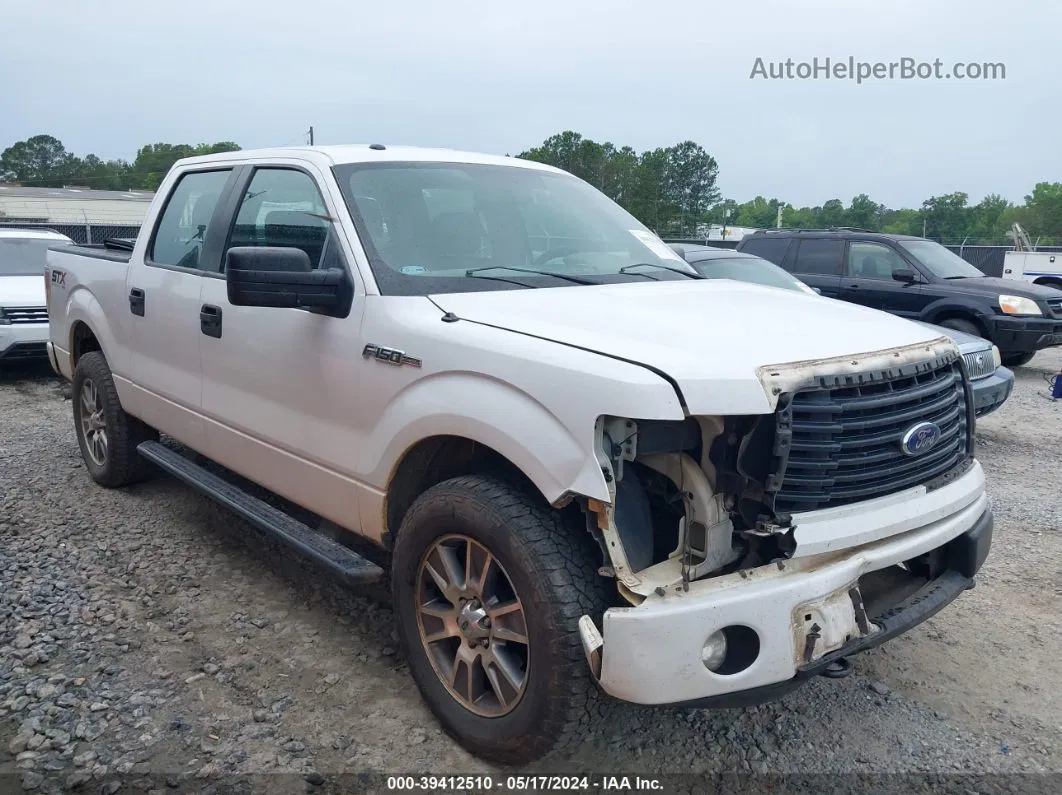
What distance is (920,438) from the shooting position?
2.72 metres

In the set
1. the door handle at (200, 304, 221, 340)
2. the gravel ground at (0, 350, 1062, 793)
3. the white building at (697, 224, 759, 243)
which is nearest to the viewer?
the gravel ground at (0, 350, 1062, 793)

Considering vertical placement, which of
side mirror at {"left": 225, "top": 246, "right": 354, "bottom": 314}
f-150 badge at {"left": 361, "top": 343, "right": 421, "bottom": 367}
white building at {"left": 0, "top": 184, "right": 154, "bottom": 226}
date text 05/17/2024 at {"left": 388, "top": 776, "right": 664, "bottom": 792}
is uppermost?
white building at {"left": 0, "top": 184, "right": 154, "bottom": 226}

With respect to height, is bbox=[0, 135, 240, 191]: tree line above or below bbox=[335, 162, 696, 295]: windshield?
above

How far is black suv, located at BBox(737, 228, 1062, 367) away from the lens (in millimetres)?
10250

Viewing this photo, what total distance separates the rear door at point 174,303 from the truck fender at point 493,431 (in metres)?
1.56

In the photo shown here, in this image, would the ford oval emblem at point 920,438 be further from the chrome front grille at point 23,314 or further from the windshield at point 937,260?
the chrome front grille at point 23,314

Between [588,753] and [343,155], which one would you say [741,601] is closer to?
[588,753]

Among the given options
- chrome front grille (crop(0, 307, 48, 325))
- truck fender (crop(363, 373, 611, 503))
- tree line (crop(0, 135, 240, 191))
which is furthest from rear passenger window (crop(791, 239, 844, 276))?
tree line (crop(0, 135, 240, 191))

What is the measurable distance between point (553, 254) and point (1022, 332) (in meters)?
8.51

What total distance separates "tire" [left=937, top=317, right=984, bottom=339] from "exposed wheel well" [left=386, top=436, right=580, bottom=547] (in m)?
9.14

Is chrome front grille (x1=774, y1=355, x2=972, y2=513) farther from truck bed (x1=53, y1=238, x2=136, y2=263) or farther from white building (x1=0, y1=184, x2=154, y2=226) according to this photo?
white building (x1=0, y1=184, x2=154, y2=226)

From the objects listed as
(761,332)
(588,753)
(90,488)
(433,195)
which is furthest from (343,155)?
(90,488)

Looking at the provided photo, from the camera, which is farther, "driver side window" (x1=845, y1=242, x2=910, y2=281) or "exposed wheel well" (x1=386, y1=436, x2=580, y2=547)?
"driver side window" (x1=845, y1=242, x2=910, y2=281)

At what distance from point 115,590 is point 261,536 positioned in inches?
34.0
